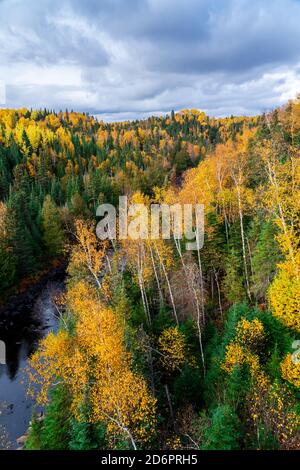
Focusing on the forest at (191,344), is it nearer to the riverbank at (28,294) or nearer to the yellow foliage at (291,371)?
the yellow foliage at (291,371)

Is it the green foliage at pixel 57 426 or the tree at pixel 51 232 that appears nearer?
the green foliage at pixel 57 426

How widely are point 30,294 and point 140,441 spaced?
109ft

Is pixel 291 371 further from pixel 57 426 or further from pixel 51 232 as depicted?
pixel 51 232

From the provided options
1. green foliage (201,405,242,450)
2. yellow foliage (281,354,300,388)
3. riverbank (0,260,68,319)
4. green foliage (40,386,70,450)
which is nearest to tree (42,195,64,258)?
riverbank (0,260,68,319)

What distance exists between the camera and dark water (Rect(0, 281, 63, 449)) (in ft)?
77.2

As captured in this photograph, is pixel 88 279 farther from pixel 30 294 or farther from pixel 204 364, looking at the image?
pixel 30 294

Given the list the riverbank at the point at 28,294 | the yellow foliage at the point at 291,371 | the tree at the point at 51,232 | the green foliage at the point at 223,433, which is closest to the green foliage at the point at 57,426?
the green foliage at the point at 223,433

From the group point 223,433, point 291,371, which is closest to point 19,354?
point 223,433

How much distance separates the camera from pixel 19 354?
3155 centimetres

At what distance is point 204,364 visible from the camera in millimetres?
23219

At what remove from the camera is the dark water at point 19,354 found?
77.2 ft

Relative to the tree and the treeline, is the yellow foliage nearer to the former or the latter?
the treeline

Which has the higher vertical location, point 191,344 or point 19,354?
point 191,344

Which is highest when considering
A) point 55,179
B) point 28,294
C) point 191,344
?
point 55,179
